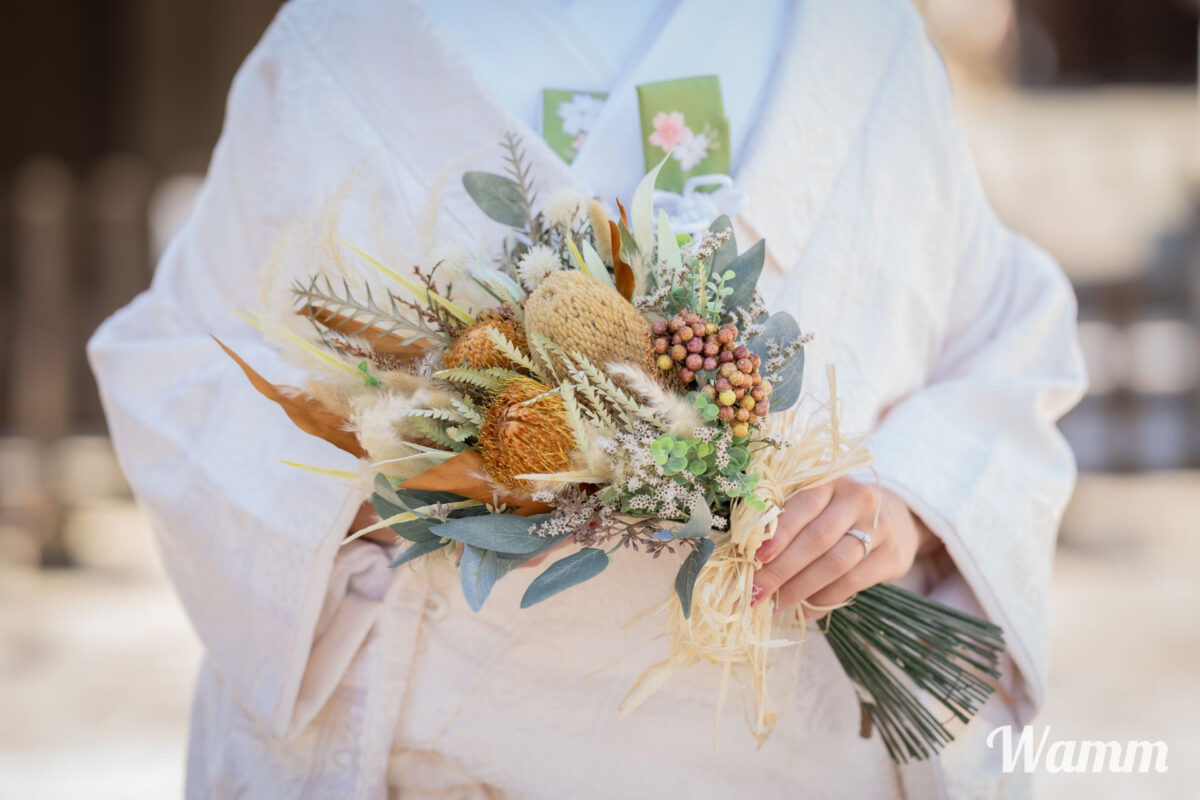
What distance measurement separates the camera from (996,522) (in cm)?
119

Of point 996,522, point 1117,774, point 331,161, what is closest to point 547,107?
point 331,161

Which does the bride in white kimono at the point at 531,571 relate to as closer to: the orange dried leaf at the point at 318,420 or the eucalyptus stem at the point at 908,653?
the eucalyptus stem at the point at 908,653

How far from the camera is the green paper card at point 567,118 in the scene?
1131 mm

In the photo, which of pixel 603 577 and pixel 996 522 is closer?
pixel 603 577

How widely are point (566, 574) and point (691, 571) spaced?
0.10 m

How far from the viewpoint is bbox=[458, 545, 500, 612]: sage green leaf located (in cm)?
78

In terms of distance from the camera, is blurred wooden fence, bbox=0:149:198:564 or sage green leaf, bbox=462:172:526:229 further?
blurred wooden fence, bbox=0:149:198:564

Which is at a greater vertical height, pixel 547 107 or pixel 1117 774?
pixel 547 107

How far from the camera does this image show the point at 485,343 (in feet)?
2.65

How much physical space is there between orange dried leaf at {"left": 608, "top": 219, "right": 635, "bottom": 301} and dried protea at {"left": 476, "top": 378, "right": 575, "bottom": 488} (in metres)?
0.12

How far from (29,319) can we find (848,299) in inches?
176

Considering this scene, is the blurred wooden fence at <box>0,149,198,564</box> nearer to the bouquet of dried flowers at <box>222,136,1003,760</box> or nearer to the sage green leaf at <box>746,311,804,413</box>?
the bouquet of dried flowers at <box>222,136,1003,760</box>

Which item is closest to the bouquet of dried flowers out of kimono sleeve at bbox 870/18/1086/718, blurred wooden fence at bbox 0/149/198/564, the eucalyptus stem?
the eucalyptus stem

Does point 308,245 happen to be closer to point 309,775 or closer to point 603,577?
point 603,577
